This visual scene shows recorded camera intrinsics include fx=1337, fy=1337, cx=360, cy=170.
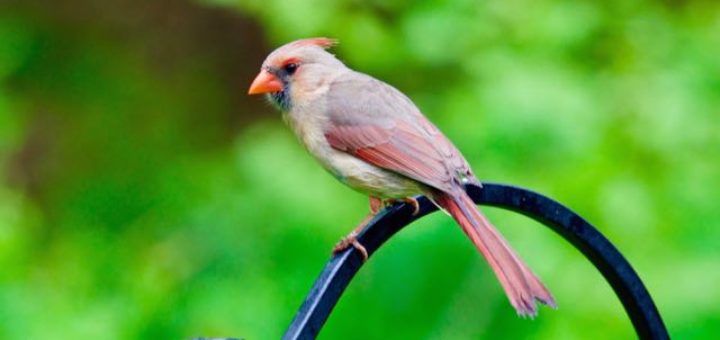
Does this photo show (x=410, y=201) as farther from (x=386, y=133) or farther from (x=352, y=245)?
(x=352, y=245)

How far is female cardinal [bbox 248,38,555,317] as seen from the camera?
218 centimetres

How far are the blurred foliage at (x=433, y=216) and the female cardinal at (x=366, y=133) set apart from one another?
1.72 feet

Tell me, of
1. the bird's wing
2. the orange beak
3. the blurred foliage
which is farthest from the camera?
the blurred foliage

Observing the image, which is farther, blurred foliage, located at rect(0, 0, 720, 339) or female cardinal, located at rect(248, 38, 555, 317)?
blurred foliage, located at rect(0, 0, 720, 339)

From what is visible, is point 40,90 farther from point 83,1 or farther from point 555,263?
point 555,263

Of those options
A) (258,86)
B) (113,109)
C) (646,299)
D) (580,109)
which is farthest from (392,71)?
(646,299)

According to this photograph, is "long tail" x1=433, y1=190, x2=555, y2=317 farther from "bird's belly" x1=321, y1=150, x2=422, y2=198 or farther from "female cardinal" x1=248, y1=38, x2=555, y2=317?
"bird's belly" x1=321, y1=150, x2=422, y2=198

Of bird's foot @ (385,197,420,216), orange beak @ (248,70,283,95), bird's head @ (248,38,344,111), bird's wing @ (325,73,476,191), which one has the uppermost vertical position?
bird's head @ (248,38,344,111)

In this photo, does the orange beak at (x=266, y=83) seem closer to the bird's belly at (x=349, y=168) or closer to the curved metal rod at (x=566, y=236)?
the bird's belly at (x=349, y=168)

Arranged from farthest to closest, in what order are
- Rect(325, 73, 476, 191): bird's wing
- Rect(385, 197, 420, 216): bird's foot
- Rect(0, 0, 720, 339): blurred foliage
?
Rect(0, 0, 720, 339): blurred foliage → Rect(325, 73, 476, 191): bird's wing → Rect(385, 197, 420, 216): bird's foot

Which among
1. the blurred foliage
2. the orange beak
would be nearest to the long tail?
Result: the orange beak

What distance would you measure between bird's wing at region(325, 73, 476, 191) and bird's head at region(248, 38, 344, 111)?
6cm

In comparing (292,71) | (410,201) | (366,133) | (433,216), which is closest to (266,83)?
(292,71)

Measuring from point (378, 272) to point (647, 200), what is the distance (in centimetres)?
75
